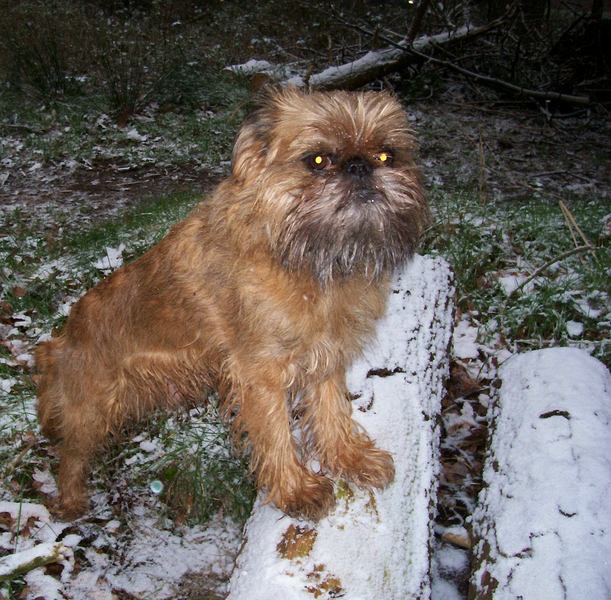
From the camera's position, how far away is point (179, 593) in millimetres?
3205

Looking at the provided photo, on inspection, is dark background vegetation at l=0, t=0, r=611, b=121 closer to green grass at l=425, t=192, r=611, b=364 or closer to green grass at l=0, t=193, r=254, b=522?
green grass at l=425, t=192, r=611, b=364

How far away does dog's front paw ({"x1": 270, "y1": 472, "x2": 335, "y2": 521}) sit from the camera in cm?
257

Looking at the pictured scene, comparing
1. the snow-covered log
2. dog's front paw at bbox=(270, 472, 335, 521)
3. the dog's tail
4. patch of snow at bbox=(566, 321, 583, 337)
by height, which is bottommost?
the dog's tail

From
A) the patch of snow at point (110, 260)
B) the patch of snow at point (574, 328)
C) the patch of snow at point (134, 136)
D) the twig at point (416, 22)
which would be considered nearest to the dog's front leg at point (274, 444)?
the patch of snow at point (574, 328)

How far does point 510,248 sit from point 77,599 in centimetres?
453

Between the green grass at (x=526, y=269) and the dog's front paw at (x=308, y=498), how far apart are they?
7.52ft

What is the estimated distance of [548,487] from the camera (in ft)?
8.52

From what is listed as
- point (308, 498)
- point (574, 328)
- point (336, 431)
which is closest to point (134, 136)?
point (574, 328)

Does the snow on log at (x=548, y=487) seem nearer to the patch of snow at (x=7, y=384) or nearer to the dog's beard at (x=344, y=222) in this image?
the dog's beard at (x=344, y=222)

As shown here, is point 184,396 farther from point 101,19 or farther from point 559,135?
point 101,19

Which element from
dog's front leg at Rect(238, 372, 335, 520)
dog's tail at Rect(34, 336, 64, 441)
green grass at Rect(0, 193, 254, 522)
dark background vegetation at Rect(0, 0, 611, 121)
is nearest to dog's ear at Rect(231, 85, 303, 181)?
dog's front leg at Rect(238, 372, 335, 520)

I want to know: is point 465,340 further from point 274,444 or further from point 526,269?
point 274,444

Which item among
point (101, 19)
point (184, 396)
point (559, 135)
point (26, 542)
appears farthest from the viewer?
point (101, 19)

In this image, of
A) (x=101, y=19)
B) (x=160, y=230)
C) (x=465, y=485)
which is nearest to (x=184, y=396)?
(x=465, y=485)
